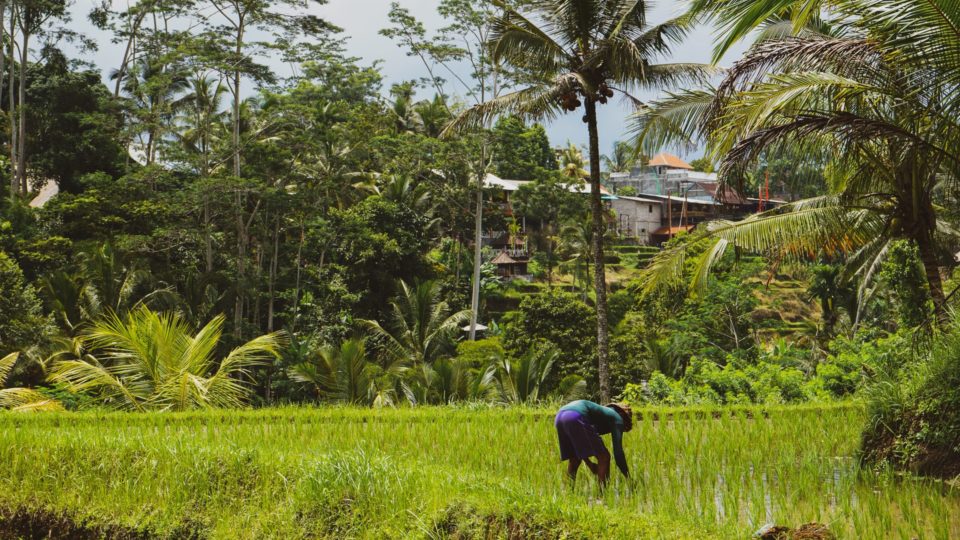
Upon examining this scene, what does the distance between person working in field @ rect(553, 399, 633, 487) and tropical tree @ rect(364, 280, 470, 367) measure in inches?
764

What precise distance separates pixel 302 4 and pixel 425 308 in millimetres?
9599

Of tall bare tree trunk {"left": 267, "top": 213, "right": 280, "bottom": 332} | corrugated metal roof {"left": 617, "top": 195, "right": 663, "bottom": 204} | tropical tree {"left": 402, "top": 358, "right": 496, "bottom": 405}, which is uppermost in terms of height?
corrugated metal roof {"left": 617, "top": 195, "right": 663, "bottom": 204}

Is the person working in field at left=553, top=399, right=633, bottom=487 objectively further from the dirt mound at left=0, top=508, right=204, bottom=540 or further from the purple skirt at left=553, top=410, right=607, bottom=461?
the dirt mound at left=0, top=508, right=204, bottom=540

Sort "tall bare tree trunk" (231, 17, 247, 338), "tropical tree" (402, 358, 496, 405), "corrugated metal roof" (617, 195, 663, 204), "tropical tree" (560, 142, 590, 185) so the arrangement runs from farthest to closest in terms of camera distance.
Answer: "corrugated metal roof" (617, 195, 663, 204)
"tropical tree" (560, 142, 590, 185)
"tall bare tree trunk" (231, 17, 247, 338)
"tropical tree" (402, 358, 496, 405)

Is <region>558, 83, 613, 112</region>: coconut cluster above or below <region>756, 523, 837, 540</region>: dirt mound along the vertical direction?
above

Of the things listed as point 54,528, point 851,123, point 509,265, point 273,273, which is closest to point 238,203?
point 273,273

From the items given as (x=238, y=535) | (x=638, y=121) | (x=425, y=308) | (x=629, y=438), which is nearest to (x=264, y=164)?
(x=425, y=308)

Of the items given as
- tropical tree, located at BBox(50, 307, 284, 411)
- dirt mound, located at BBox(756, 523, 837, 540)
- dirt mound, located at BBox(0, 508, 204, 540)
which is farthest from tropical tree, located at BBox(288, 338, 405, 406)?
dirt mound, located at BBox(756, 523, 837, 540)

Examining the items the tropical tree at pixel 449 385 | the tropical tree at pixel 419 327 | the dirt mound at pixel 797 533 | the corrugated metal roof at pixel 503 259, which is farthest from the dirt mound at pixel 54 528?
the corrugated metal roof at pixel 503 259

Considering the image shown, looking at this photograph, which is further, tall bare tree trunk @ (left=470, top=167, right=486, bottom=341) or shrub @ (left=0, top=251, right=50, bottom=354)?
tall bare tree trunk @ (left=470, top=167, right=486, bottom=341)

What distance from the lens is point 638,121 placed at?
44.6 ft

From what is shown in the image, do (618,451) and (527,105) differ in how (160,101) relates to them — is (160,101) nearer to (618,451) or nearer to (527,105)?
(527,105)

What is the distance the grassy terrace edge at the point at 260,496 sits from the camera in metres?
5.05

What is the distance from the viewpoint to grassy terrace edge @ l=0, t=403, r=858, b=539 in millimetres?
5051
